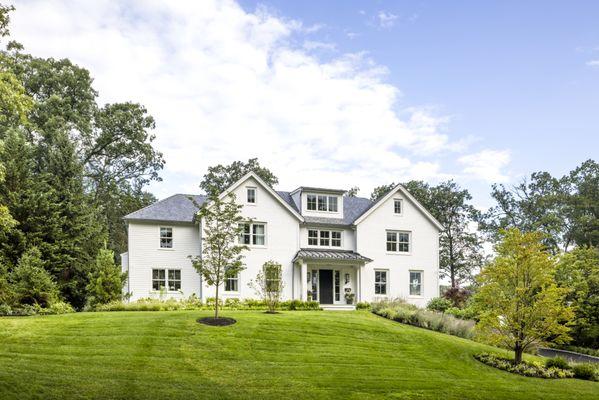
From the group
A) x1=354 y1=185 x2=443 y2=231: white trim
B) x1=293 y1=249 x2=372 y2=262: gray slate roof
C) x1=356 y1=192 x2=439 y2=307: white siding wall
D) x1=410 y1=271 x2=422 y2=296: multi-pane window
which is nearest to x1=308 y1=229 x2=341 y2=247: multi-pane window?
x1=293 y1=249 x2=372 y2=262: gray slate roof

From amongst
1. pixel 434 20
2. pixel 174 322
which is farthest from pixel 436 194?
pixel 174 322

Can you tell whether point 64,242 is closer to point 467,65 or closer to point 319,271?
point 319,271

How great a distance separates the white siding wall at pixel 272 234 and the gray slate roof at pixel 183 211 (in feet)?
4.52

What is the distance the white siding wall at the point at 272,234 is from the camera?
1253 inches

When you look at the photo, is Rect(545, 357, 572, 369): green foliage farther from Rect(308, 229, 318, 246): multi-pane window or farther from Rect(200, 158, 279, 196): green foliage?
Rect(200, 158, 279, 196): green foliage

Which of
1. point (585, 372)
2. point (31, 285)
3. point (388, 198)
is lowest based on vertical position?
point (585, 372)

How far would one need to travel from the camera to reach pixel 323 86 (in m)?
23.9

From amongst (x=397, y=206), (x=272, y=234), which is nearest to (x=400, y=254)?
(x=397, y=206)

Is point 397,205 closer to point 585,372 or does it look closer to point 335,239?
point 335,239

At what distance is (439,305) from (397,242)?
16.1 ft

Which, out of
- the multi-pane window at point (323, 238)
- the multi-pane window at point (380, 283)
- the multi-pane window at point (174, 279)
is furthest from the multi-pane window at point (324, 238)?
the multi-pane window at point (174, 279)

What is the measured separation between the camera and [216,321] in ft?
64.8

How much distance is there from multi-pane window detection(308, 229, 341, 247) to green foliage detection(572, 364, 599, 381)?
1749 cm

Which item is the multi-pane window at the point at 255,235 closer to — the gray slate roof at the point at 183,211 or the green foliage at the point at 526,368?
the gray slate roof at the point at 183,211
